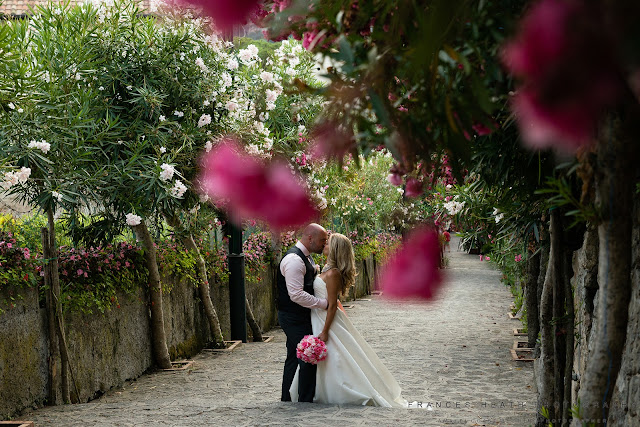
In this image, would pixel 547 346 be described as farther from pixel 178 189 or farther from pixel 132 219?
pixel 132 219

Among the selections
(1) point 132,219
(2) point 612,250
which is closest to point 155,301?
(1) point 132,219

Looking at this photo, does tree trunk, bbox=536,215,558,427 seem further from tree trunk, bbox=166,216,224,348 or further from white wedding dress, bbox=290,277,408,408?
tree trunk, bbox=166,216,224,348

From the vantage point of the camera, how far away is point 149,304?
9.53 meters

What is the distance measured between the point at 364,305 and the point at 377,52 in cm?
1891

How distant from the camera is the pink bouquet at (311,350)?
689cm

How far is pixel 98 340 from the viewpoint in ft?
26.5

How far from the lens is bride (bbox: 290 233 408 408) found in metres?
7.03

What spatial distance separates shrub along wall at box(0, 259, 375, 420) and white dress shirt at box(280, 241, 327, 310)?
89.3 inches

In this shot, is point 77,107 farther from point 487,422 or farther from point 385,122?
point 385,122

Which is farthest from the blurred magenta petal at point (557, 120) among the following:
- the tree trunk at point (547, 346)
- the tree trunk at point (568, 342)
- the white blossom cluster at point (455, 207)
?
the white blossom cluster at point (455, 207)

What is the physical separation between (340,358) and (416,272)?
4.95m

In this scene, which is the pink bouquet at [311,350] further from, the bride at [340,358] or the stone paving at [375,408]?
the stone paving at [375,408]

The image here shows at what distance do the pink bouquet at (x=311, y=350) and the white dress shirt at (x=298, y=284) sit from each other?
13.5 inches

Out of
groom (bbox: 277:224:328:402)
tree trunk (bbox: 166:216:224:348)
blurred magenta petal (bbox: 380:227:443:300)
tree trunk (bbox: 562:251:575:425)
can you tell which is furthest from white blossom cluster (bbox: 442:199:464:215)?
blurred magenta petal (bbox: 380:227:443:300)
